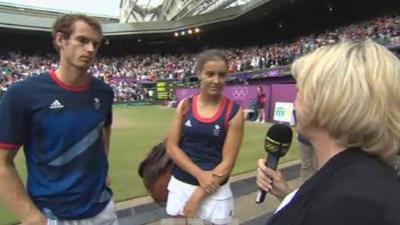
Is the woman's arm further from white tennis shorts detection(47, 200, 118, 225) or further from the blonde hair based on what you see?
the blonde hair

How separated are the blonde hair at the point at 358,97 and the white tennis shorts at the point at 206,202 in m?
1.80

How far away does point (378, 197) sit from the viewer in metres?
1.05

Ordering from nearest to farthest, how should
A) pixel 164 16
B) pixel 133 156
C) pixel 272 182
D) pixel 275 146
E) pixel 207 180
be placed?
1. pixel 272 182
2. pixel 275 146
3. pixel 207 180
4. pixel 133 156
5. pixel 164 16

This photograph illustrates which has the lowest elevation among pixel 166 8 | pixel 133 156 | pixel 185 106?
pixel 133 156

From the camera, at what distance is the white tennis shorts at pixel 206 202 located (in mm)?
2961

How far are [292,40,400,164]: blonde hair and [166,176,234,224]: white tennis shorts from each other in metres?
1.80

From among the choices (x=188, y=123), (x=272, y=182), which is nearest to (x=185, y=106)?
(x=188, y=123)

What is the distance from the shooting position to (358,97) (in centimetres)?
118

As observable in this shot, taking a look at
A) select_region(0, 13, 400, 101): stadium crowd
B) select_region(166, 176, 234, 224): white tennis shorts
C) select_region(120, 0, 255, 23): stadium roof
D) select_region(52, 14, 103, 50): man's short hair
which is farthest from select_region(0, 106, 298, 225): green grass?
A: select_region(120, 0, 255, 23): stadium roof

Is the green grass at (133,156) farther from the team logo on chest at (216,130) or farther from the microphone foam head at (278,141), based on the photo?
the microphone foam head at (278,141)

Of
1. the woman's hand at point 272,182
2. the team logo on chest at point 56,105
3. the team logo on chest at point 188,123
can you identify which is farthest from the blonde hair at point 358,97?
the team logo on chest at point 188,123

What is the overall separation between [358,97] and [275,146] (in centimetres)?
78

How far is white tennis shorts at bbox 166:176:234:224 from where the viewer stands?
2961mm

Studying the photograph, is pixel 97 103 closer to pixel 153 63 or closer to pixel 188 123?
pixel 188 123
